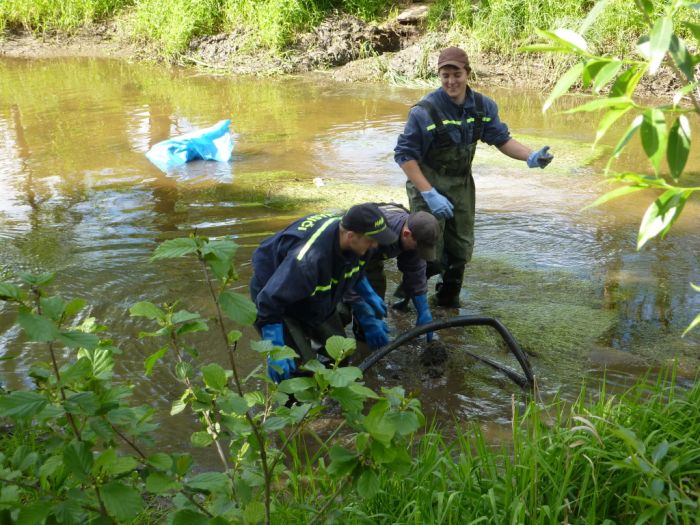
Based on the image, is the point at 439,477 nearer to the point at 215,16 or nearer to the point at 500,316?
the point at 500,316

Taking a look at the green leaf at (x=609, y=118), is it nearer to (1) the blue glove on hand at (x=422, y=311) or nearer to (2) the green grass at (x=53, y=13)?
(1) the blue glove on hand at (x=422, y=311)

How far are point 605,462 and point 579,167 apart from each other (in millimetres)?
6792

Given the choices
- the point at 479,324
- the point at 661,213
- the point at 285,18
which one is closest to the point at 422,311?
the point at 479,324

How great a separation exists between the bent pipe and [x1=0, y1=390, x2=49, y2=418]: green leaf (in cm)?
218

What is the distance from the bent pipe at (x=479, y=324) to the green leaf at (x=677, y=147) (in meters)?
2.72

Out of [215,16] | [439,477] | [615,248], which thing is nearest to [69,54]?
[215,16]

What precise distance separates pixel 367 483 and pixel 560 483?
92cm

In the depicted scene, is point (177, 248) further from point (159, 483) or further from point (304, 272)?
point (304, 272)

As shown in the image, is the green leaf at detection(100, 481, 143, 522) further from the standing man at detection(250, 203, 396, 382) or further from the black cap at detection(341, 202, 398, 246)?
the black cap at detection(341, 202, 398, 246)

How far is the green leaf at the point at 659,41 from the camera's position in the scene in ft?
3.51

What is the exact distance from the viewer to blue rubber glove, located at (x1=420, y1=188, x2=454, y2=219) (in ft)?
15.9

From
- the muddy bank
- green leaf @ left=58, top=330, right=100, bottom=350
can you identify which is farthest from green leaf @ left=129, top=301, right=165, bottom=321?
the muddy bank

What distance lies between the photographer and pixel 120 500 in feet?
5.98

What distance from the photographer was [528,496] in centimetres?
262
